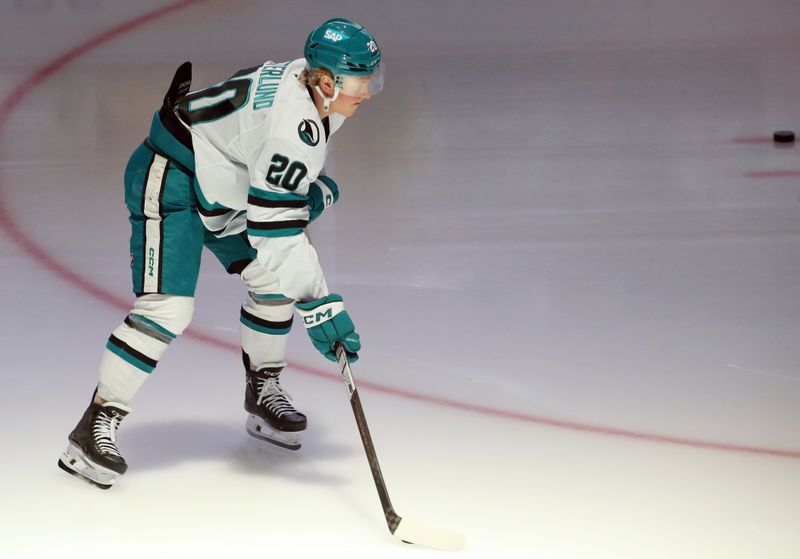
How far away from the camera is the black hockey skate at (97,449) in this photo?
3199mm

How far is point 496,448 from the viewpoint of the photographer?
11.3 ft

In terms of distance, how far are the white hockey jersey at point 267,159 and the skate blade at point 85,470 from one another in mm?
644

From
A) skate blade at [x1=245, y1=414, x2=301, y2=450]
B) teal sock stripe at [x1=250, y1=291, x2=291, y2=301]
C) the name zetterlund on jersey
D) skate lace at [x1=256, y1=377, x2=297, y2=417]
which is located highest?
the name zetterlund on jersey

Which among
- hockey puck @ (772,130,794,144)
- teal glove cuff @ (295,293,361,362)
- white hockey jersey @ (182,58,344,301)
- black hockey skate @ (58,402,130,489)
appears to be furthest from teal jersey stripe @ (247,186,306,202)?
hockey puck @ (772,130,794,144)

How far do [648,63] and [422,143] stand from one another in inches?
63.5

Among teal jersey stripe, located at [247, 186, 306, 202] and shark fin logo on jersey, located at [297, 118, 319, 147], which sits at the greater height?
shark fin logo on jersey, located at [297, 118, 319, 147]

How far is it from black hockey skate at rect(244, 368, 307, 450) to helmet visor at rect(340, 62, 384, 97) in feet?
3.07

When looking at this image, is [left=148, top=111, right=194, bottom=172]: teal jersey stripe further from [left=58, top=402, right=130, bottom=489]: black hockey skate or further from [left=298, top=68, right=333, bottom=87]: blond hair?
[left=58, top=402, right=130, bottom=489]: black hockey skate

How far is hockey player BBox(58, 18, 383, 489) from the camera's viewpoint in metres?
2.94

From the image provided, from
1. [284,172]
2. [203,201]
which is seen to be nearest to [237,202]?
[203,201]

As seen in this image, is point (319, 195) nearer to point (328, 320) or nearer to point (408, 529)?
point (328, 320)

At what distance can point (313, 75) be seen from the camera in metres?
3.02

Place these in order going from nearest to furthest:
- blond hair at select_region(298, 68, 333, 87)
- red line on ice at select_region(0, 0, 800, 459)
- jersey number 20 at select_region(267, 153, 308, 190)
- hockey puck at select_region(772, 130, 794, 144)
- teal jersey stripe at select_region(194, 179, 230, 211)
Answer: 1. jersey number 20 at select_region(267, 153, 308, 190)
2. blond hair at select_region(298, 68, 333, 87)
3. teal jersey stripe at select_region(194, 179, 230, 211)
4. red line on ice at select_region(0, 0, 800, 459)
5. hockey puck at select_region(772, 130, 794, 144)

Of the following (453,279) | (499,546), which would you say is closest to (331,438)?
(499,546)
